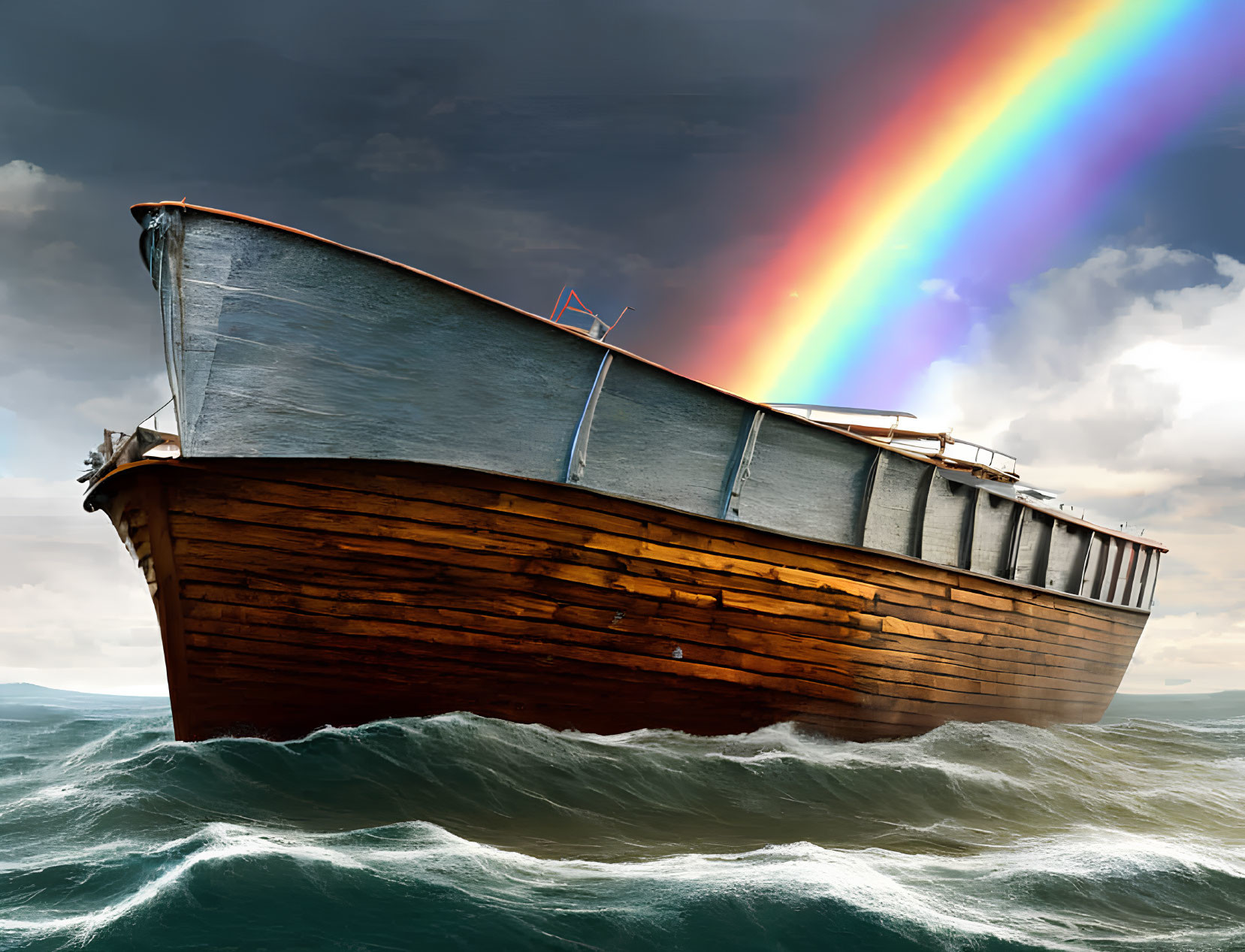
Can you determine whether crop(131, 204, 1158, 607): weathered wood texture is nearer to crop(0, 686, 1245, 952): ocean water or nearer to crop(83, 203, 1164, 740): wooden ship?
crop(83, 203, 1164, 740): wooden ship

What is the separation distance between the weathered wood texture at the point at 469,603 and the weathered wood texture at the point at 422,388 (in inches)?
7.4

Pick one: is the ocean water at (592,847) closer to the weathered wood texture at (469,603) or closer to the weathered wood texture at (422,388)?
the weathered wood texture at (469,603)

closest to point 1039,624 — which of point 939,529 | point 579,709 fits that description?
point 939,529

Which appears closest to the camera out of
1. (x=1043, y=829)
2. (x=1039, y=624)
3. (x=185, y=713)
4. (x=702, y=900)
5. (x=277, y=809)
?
(x=702, y=900)

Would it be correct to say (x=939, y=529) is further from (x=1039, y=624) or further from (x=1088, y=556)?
(x=1088, y=556)

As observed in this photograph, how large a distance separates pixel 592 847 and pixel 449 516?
2.34 metres

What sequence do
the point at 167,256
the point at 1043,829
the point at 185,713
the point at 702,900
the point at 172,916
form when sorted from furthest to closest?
the point at 1043,829, the point at 185,713, the point at 167,256, the point at 702,900, the point at 172,916

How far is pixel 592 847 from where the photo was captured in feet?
14.4

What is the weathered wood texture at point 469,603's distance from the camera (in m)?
5.16

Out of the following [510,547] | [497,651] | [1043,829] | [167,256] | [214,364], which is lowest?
[1043,829]

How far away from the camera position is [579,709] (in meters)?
5.91

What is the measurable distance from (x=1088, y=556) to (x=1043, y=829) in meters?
5.90

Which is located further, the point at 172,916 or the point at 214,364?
the point at 214,364

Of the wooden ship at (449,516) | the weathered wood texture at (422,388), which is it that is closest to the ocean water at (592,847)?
the wooden ship at (449,516)
